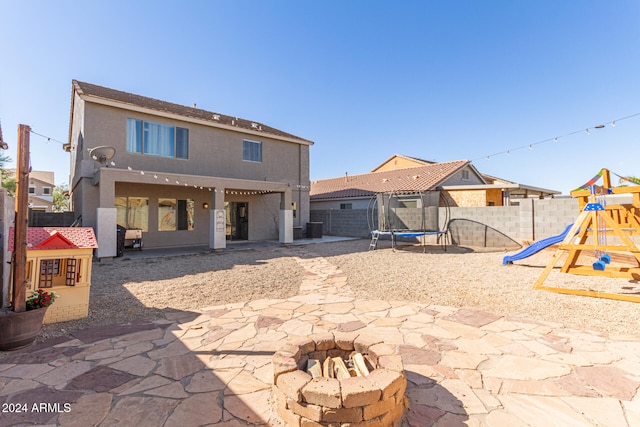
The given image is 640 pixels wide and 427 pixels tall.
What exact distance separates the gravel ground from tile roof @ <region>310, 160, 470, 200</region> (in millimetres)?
8422

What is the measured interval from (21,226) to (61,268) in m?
1.22

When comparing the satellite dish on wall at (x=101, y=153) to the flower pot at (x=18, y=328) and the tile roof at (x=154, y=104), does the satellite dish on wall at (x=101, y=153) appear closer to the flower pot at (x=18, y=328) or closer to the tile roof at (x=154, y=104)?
the tile roof at (x=154, y=104)

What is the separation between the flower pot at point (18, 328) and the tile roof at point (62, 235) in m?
1.09

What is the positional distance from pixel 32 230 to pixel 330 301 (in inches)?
182

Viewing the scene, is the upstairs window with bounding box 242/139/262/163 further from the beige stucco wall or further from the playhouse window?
the beige stucco wall

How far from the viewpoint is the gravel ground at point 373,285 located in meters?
4.44

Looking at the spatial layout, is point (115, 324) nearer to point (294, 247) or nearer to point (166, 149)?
point (294, 247)

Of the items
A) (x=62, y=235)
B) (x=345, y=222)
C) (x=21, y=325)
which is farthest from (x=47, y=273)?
(x=345, y=222)

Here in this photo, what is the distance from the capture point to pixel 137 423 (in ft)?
6.81

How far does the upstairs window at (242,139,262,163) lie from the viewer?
1445 cm

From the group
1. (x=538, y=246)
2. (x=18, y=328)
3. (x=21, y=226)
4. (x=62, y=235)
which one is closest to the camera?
(x=18, y=328)

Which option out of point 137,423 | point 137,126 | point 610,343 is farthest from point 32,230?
point 137,126

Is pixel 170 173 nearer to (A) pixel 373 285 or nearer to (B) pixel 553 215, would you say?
(A) pixel 373 285

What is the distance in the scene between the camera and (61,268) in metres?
4.30
